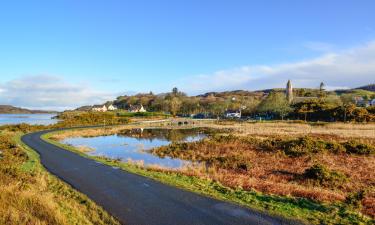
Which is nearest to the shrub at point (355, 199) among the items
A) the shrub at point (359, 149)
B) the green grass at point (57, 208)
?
the green grass at point (57, 208)

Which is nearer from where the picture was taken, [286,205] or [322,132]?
[286,205]

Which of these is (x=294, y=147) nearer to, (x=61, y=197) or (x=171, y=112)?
(x=61, y=197)

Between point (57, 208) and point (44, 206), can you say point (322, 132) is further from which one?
point (44, 206)

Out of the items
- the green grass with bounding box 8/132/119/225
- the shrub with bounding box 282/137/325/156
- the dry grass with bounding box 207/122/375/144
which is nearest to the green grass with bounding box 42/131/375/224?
the green grass with bounding box 8/132/119/225

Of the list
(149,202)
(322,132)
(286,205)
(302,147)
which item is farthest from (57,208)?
(322,132)

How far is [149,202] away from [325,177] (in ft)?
39.4

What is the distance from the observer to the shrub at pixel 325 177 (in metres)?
18.9

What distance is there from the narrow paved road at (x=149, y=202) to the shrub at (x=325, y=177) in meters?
9.49

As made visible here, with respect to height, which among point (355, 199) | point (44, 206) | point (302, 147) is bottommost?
point (302, 147)

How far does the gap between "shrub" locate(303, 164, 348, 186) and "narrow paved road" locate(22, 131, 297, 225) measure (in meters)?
9.49

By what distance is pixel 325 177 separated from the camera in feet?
63.6

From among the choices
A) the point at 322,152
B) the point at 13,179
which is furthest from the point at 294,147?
the point at 13,179

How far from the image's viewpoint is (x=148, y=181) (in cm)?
1638

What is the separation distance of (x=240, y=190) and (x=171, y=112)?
509 feet
